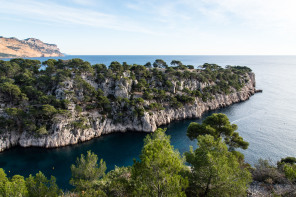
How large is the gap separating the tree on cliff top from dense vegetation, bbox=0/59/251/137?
26764mm

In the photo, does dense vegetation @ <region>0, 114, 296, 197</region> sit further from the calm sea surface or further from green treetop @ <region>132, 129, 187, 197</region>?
the calm sea surface

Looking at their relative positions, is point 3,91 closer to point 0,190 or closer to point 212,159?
point 0,190

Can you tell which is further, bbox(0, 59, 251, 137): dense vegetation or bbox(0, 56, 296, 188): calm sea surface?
bbox(0, 59, 251, 137): dense vegetation

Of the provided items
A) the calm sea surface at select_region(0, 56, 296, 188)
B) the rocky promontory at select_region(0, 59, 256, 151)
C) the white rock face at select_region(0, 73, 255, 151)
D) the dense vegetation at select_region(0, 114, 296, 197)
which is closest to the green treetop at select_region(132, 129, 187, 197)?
the dense vegetation at select_region(0, 114, 296, 197)

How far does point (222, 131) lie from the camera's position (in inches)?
1294

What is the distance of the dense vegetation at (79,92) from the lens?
4772 centimetres

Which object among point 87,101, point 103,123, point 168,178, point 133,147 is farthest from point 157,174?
point 87,101

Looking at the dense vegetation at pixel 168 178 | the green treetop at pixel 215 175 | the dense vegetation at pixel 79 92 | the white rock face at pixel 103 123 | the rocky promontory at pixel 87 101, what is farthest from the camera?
the dense vegetation at pixel 79 92

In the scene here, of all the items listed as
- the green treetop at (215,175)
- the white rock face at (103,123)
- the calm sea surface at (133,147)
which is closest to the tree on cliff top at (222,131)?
the green treetop at (215,175)

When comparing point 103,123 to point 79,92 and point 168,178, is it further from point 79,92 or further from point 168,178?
point 168,178

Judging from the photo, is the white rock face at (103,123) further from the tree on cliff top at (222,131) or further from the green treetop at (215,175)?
the green treetop at (215,175)

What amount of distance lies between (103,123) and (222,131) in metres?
36.9

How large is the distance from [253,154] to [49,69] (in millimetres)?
74240

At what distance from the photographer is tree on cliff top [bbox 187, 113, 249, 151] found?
105 ft
